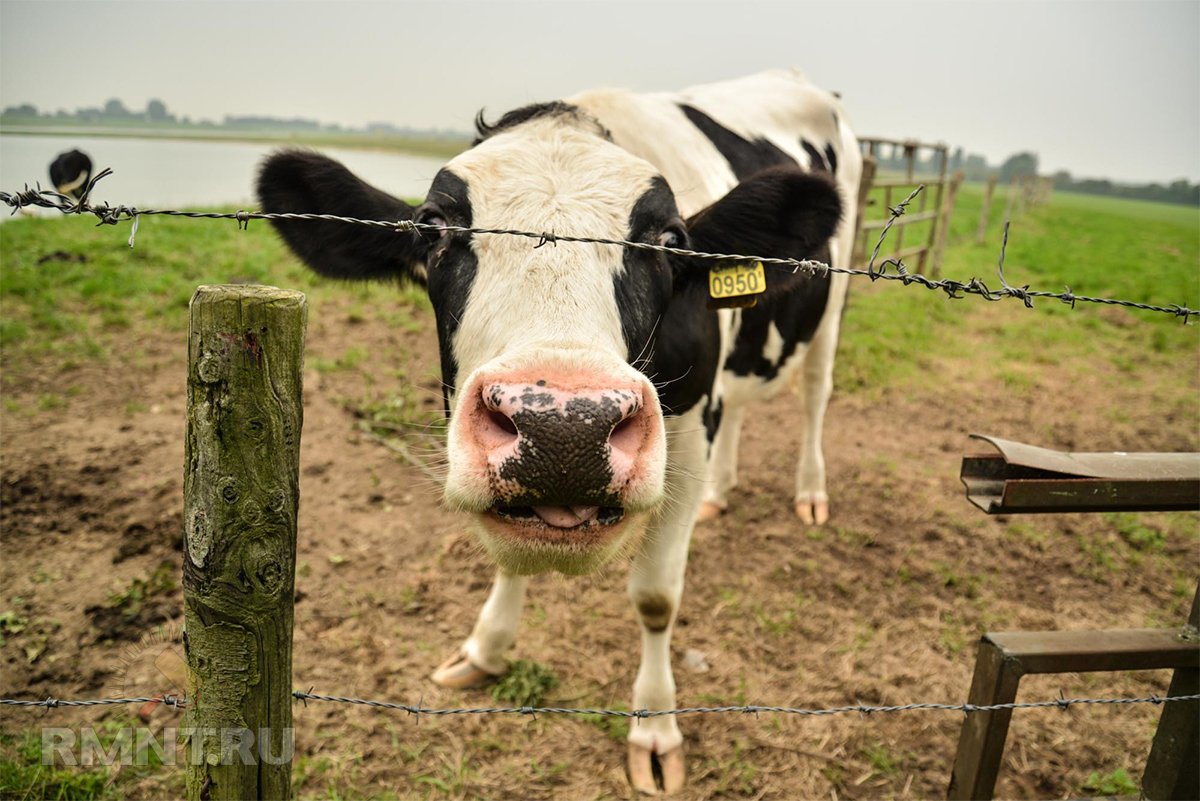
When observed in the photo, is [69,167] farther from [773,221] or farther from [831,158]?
[773,221]

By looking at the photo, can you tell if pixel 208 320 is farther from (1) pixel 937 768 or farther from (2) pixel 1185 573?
(2) pixel 1185 573

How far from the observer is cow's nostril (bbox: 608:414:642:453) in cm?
154

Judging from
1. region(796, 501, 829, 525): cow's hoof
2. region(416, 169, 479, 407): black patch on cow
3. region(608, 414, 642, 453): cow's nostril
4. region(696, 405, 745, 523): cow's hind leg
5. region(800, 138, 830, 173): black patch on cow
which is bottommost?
region(796, 501, 829, 525): cow's hoof

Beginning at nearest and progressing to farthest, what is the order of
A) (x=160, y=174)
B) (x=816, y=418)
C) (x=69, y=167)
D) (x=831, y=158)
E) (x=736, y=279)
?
(x=736, y=279) → (x=831, y=158) → (x=816, y=418) → (x=69, y=167) → (x=160, y=174)

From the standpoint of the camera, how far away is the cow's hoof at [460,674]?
3.07 metres

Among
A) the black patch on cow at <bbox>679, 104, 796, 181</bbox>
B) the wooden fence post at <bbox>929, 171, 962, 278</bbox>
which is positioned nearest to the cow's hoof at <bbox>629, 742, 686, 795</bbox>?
the black patch on cow at <bbox>679, 104, 796, 181</bbox>

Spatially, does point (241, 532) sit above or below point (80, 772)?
above

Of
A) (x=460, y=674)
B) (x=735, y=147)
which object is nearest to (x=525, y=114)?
(x=735, y=147)

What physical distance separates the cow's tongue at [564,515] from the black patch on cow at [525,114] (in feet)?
5.01

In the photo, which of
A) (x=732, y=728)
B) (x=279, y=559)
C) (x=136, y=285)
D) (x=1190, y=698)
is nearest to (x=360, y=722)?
(x=732, y=728)

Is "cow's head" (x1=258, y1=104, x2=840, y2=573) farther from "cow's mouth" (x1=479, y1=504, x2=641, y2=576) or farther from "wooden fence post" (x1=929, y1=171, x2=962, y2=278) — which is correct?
"wooden fence post" (x1=929, y1=171, x2=962, y2=278)

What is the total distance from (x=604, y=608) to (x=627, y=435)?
223cm

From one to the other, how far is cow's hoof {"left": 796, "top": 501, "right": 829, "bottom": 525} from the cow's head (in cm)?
207

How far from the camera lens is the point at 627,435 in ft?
5.11
